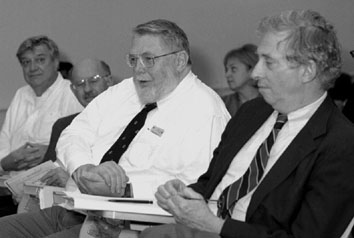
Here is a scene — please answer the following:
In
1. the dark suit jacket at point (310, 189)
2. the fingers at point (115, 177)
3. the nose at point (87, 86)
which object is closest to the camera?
the dark suit jacket at point (310, 189)

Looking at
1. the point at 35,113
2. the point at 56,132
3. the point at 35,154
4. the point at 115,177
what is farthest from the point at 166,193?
the point at 35,113

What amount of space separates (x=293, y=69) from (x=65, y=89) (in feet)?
8.97

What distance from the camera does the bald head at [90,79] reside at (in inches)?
174

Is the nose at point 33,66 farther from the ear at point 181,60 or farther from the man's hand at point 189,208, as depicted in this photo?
the man's hand at point 189,208

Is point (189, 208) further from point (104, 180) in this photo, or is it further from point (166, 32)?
point (166, 32)

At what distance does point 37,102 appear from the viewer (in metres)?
5.06

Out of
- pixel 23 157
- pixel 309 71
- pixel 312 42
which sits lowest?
pixel 23 157

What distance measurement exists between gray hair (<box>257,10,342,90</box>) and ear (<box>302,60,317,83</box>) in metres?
0.01

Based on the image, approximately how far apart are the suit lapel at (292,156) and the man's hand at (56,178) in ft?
5.09

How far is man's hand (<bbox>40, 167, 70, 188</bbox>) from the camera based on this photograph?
12.4ft

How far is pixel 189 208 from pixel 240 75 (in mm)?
2783

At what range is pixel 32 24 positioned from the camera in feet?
20.9

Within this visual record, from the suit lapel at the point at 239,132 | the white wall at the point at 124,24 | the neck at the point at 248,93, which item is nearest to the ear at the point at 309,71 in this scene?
the suit lapel at the point at 239,132

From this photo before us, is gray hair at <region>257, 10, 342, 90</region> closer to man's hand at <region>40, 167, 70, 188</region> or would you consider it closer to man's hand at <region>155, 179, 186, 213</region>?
man's hand at <region>155, 179, 186, 213</region>
